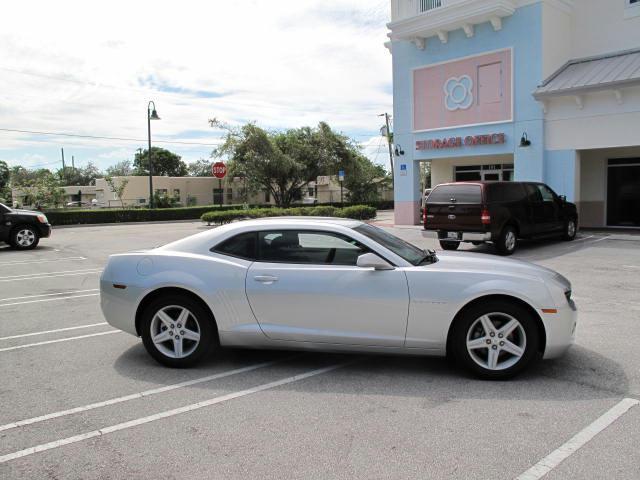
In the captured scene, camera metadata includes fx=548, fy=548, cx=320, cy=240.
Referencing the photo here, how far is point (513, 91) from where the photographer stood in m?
19.0

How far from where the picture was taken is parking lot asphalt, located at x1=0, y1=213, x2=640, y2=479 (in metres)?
3.33

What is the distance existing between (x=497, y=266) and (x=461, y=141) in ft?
54.3

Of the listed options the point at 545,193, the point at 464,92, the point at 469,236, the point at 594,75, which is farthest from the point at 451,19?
the point at 469,236

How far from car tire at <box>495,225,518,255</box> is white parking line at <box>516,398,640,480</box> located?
8.96 metres

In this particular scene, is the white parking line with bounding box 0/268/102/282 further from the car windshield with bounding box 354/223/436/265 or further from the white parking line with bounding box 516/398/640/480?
the white parking line with bounding box 516/398/640/480

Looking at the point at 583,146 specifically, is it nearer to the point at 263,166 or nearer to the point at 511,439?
the point at 511,439

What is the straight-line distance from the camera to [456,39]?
66.7 feet

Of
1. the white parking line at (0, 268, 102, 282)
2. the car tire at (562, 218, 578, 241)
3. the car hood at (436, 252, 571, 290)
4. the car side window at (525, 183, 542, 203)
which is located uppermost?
the car side window at (525, 183, 542, 203)

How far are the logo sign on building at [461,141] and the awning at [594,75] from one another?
6.85 ft

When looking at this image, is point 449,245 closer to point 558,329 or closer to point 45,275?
point 45,275

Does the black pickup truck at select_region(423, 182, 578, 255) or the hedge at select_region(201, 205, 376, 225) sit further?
the hedge at select_region(201, 205, 376, 225)

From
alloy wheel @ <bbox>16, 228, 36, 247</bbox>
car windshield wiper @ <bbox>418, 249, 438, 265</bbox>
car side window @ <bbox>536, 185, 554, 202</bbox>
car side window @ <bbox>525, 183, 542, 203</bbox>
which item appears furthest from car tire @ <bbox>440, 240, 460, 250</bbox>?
alloy wheel @ <bbox>16, 228, 36, 247</bbox>

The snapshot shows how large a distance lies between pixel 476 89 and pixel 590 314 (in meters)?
14.6

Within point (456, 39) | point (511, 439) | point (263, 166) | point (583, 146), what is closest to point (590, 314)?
point (511, 439)
